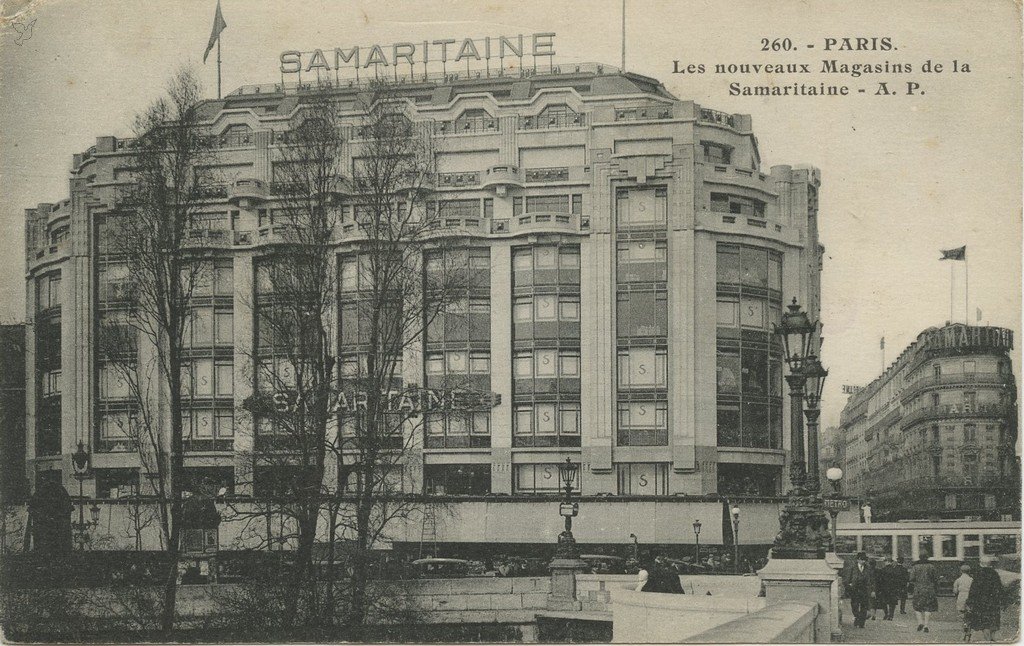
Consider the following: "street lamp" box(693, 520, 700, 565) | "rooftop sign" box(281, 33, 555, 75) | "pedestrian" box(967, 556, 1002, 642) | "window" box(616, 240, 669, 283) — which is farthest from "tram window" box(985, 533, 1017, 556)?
"window" box(616, 240, 669, 283)

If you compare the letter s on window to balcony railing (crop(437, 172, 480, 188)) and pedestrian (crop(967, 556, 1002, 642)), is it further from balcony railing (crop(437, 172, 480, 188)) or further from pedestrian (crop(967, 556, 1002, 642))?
pedestrian (crop(967, 556, 1002, 642))

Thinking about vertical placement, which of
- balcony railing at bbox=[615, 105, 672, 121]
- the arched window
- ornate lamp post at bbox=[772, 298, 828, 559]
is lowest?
ornate lamp post at bbox=[772, 298, 828, 559]

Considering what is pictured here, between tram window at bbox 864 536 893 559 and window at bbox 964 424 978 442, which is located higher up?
window at bbox 964 424 978 442

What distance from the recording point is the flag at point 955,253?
24.8 meters

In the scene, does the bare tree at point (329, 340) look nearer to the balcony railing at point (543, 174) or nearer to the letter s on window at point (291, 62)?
the letter s on window at point (291, 62)

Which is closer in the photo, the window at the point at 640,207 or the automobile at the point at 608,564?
the automobile at the point at 608,564

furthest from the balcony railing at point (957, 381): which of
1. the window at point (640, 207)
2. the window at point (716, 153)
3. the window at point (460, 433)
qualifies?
the window at point (460, 433)

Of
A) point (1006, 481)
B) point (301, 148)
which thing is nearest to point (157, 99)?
point (301, 148)

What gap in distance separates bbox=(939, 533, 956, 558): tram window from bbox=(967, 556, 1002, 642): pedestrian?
11269mm

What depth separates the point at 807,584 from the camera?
19547 mm

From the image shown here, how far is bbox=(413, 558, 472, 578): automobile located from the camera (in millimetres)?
34312

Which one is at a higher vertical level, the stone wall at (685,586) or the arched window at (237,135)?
the arched window at (237,135)

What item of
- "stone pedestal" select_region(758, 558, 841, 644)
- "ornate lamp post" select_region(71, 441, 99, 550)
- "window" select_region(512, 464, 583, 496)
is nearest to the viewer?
"stone pedestal" select_region(758, 558, 841, 644)

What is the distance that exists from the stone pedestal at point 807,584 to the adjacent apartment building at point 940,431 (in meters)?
7.29
